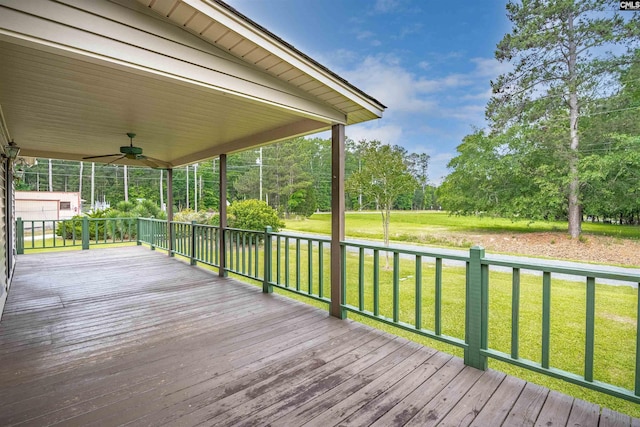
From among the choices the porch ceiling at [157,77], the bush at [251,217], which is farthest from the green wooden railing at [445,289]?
the bush at [251,217]

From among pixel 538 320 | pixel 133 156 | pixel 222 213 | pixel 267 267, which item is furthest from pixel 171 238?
pixel 538 320

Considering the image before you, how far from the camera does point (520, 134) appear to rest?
9.83 metres

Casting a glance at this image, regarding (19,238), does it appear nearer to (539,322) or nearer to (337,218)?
(337,218)

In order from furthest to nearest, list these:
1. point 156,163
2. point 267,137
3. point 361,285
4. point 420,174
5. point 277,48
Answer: point 420,174 < point 156,163 < point 267,137 < point 361,285 < point 277,48

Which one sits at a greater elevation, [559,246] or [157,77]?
[157,77]

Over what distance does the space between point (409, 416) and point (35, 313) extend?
436 centimetres

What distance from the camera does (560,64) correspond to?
9461 mm

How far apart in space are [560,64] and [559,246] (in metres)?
5.62

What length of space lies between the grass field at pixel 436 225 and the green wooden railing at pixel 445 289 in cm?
147

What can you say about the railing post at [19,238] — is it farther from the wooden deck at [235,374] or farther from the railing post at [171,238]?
the wooden deck at [235,374]

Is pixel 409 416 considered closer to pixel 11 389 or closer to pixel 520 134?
pixel 11 389

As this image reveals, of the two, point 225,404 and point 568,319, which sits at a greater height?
point 225,404

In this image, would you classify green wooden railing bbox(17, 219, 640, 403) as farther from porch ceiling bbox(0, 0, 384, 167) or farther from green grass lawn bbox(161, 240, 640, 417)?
porch ceiling bbox(0, 0, 384, 167)

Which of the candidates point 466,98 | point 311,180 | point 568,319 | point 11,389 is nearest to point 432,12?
point 466,98
